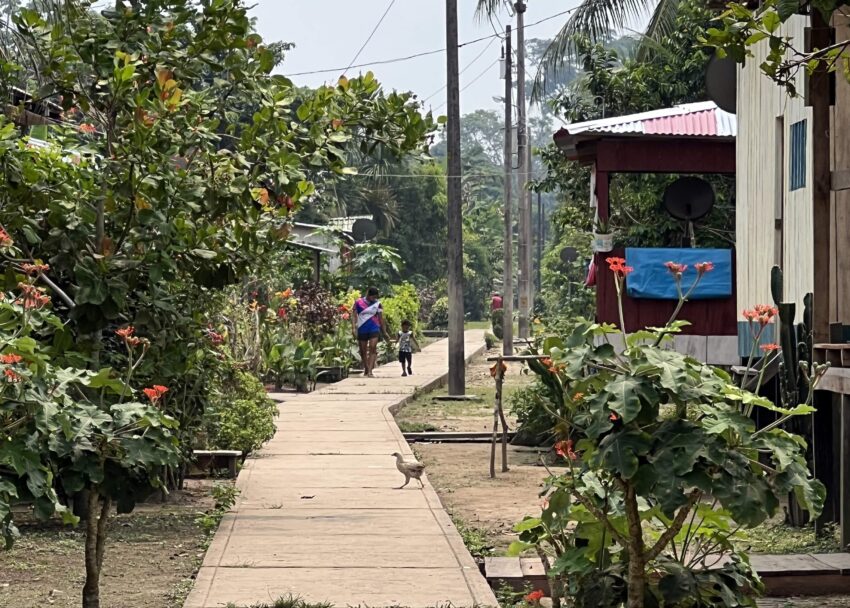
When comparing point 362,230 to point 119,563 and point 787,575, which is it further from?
point 787,575

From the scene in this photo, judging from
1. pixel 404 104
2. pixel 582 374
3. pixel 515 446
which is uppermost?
pixel 404 104

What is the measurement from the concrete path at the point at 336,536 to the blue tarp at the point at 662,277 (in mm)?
3239

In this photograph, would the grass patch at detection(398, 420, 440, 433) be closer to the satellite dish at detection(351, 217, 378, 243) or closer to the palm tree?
the palm tree

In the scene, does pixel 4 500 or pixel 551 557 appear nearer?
pixel 4 500

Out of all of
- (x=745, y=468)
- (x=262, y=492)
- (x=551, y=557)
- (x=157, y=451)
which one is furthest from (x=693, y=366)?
(x=262, y=492)

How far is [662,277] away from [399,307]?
821 inches

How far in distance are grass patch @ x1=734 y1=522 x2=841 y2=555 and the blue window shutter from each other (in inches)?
119

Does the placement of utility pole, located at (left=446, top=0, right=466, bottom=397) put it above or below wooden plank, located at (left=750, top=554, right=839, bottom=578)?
above

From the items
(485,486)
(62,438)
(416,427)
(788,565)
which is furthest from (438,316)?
(62,438)

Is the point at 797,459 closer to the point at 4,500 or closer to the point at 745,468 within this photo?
the point at 745,468

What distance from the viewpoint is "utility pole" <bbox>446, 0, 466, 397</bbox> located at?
22859 millimetres

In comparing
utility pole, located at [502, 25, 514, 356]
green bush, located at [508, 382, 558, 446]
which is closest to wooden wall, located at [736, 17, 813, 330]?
green bush, located at [508, 382, 558, 446]

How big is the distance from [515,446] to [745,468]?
38.2 feet

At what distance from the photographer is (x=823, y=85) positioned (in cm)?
993
